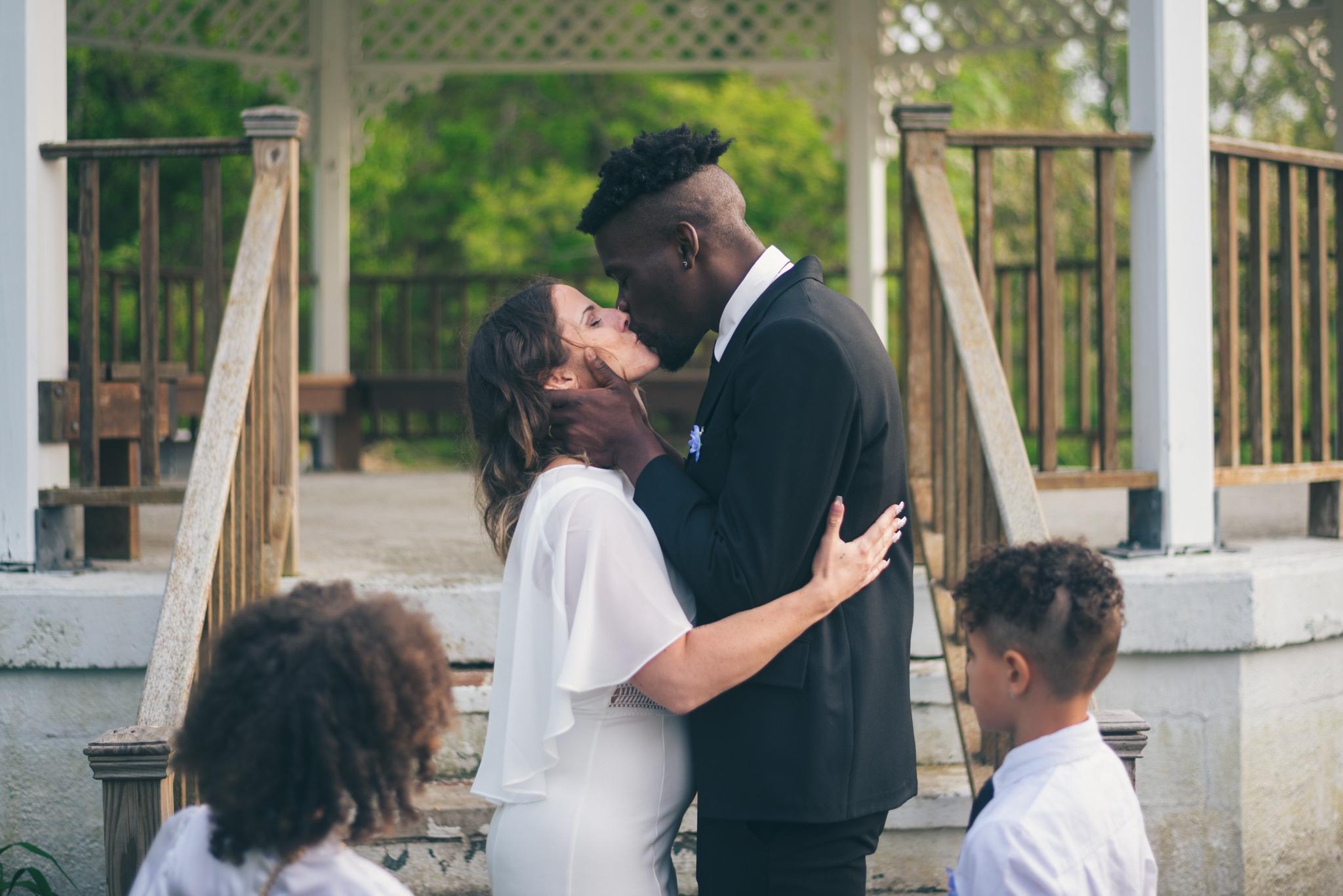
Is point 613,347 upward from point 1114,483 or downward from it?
upward

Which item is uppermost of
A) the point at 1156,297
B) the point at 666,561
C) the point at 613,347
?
the point at 1156,297

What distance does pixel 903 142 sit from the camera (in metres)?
4.09

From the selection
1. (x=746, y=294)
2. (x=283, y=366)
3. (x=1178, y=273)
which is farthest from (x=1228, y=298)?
(x=283, y=366)

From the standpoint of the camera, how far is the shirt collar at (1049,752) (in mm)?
1935

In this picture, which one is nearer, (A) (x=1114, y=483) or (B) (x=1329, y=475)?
(A) (x=1114, y=483)

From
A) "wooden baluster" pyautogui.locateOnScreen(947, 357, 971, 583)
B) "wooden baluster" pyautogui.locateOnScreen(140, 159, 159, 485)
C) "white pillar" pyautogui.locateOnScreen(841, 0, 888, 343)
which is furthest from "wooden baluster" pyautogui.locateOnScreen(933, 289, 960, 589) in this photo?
"white pillar" pyautogui.locateOnScreen(841, 0, 888, 343)

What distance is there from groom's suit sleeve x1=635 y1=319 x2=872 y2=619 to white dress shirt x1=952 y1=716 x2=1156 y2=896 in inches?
18.7

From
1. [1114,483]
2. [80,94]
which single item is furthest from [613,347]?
[80,94]

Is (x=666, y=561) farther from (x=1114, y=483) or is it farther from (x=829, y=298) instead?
(x=1114, y=483)

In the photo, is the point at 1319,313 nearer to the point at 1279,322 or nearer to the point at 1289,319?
the point at 1289,319

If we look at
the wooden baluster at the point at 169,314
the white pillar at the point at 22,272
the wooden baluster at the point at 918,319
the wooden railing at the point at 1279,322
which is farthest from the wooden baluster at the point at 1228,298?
the wooden baluster at the point at 169,314

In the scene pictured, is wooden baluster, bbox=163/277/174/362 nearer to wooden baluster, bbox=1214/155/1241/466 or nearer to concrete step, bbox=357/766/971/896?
concrete step, bbox=357/766/971/896

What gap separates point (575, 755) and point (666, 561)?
1.16ft

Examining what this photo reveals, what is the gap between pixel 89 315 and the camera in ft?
13.8
